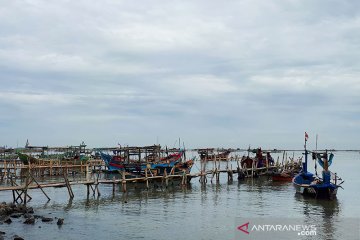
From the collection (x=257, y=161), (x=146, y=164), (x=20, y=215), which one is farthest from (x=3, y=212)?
(x=257, y=161)

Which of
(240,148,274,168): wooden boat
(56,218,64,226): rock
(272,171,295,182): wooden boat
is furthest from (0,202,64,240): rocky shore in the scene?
(240,148,274,168): wooden boat

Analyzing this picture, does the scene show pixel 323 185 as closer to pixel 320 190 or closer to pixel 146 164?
pixel 320 190

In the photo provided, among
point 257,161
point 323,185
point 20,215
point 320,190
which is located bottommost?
point 20,215

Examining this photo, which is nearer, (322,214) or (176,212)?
(322,214)

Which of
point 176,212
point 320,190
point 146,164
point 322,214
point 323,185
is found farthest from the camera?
point 146,164

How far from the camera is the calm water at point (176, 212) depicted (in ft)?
63.8

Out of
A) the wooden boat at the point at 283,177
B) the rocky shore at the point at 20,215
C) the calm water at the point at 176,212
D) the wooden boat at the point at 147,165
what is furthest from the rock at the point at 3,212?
the wooden boat at the point at 283,177

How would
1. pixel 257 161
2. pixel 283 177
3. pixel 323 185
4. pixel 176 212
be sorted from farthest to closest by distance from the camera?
pixel 257 161 < pixel 283 177 < pixel 323 185 < pixel 176 212

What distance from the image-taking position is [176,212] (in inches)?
974

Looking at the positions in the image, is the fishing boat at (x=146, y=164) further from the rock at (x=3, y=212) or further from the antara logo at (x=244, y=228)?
the antara logo at (x=244, y=228)

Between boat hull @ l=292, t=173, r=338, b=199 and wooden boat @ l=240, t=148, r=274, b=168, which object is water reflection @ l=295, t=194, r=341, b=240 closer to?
boat hull @ l=292, t=173, r=338, b=199

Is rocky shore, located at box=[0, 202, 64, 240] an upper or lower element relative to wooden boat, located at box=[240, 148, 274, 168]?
lower

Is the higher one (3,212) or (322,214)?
(3,212)

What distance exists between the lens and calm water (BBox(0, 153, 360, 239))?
19438 millimetres
